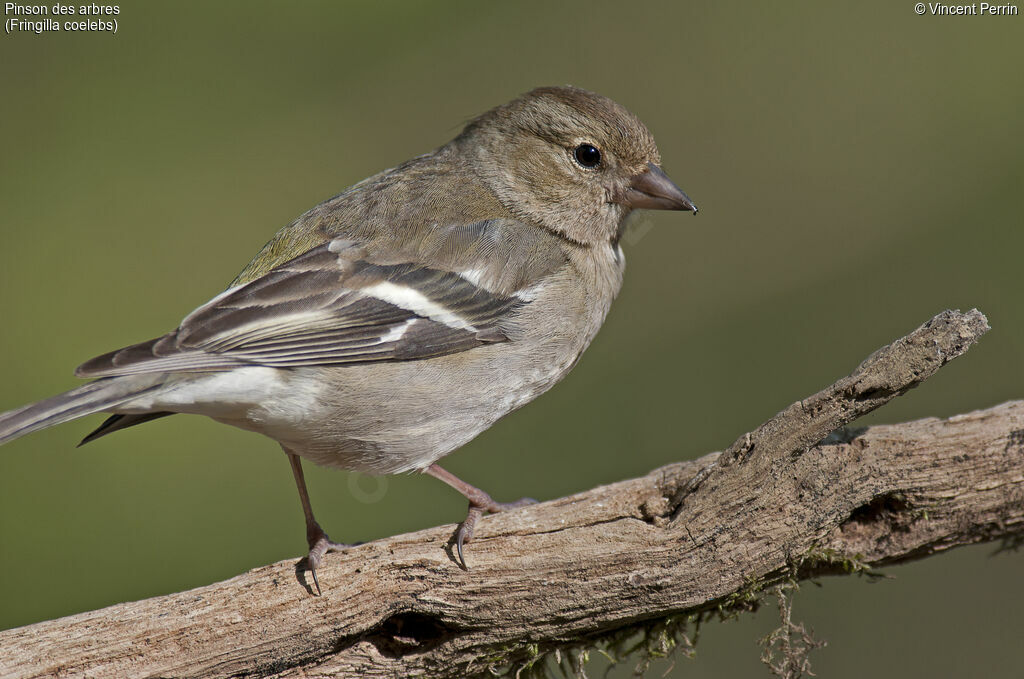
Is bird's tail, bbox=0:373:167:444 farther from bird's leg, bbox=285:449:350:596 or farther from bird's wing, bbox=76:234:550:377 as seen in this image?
bird's leg, bbox=285:449:350:596

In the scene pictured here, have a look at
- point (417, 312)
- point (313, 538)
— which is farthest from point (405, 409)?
point (313, 538)

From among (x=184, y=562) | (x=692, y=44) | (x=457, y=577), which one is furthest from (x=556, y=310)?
(x=692, y=44)

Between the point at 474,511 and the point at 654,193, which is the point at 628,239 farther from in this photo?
the point at 474,511

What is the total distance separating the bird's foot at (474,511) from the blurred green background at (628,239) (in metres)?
1.01

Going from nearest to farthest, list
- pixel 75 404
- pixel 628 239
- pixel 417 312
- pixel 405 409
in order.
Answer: pixel 75 404 < pixel 405 409 < pixel 417 312 < pixel 628 239

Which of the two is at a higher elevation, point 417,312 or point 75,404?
point 417,312

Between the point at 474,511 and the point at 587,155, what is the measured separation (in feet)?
5.63

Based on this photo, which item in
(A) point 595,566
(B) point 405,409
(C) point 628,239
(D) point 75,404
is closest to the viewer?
(D) point 75,404

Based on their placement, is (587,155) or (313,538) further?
(587,155)

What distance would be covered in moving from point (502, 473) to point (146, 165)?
2914 mm

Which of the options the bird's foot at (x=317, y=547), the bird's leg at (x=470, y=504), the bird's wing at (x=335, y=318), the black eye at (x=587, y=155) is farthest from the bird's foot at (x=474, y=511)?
the black eye at (x=587, y=155)

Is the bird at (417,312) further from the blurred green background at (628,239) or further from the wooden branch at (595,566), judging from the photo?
the blurred green background at (628,239)

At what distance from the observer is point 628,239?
4473 millimetres

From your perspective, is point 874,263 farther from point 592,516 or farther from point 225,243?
point 225,243
